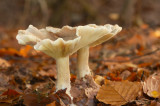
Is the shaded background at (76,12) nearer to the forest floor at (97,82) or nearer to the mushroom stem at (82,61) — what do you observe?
the forest floor at (97,82)

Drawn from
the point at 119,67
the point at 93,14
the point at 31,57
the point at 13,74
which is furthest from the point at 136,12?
the point at 13,74

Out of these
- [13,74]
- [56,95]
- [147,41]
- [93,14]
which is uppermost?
[93,14]

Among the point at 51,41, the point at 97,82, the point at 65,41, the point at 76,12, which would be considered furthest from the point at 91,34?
the point at 76,12

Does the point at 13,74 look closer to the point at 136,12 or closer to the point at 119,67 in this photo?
the point at 119,67

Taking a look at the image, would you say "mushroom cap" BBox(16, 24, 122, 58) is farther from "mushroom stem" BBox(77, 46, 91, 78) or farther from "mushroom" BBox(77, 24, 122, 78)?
"mushroom stem" BBox(77, 46, 91, 78)

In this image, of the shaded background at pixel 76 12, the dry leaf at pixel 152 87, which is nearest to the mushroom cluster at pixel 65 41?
the dry leaf at pixel 152 87

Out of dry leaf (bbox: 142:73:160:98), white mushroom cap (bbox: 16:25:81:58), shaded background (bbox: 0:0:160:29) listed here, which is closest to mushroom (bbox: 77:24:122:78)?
white mushroom cap (bbox: 16:25:81:58)
